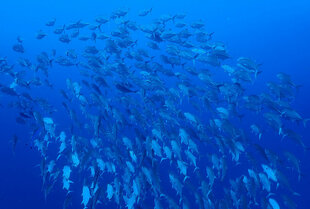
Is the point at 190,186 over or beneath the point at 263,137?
over

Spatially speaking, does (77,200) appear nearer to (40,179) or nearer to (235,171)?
(40,179)

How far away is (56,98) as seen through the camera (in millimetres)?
16906

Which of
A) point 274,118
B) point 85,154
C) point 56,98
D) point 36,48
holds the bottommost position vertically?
point 36,48

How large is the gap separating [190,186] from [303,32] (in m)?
20.0

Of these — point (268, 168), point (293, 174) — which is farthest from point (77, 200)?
point (293, 174)

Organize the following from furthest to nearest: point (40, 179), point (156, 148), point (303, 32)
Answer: point (303, 32) → point (40, 179) → point (156, 148)

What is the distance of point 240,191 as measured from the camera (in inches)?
254

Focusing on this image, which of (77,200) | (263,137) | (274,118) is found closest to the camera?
(274,118)

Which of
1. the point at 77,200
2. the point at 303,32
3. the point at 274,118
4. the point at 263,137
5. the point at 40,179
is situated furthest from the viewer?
the point at 303,32

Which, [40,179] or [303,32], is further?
[303,32]

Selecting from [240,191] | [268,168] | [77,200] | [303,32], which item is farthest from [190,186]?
[303,32]

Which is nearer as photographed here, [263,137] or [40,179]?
[40,179]

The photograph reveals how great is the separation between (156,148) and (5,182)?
24.9ft

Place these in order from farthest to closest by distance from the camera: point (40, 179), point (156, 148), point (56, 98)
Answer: point (56, 98)
point (40, 179)
point (156, 148)
